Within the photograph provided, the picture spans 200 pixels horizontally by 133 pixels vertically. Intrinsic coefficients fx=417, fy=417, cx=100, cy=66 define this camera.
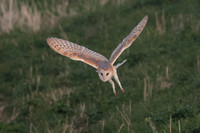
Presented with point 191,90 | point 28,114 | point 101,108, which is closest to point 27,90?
point 28,114

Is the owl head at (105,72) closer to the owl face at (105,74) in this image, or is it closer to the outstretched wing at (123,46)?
the owl face at (105,74)

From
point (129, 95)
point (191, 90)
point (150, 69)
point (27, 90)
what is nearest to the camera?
point (191, 90)

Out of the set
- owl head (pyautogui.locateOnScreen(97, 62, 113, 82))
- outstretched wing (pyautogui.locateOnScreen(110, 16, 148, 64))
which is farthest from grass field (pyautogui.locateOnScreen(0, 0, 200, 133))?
owl head (pyautogui.locateOnScreen(97, 62, 113, 82))

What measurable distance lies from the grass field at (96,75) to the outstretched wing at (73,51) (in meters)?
1.12

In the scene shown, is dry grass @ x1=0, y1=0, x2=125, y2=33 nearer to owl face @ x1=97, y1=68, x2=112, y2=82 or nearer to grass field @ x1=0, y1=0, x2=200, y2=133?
grass field @ x1=0, y1=0, x2=200, y2=133

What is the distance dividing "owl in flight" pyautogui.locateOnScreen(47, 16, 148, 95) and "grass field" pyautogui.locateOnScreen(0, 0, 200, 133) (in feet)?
3.42

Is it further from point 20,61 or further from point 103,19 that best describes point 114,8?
point 20,61

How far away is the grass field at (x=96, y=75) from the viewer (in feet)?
20.3

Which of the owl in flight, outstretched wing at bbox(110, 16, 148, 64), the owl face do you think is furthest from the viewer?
outstretched wing at bbox(110, 16, 148, 64)

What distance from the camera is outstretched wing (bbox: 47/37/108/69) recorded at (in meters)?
4.19

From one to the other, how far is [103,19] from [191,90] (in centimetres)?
458

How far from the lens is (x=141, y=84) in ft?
24.0

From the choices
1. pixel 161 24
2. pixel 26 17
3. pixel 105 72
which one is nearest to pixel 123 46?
pixel 105 72

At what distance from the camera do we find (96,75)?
812 centimetres
